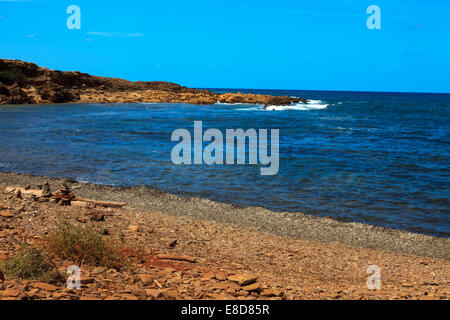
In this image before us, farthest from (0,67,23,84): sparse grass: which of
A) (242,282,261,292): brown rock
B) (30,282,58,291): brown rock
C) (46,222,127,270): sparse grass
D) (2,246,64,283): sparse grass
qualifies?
(242,282,261,292): brown rock

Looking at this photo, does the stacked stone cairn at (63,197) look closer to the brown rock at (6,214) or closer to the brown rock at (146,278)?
the brown rock at (6,214)

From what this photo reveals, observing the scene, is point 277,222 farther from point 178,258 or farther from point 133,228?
point 178,258

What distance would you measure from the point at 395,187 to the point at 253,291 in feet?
38.6

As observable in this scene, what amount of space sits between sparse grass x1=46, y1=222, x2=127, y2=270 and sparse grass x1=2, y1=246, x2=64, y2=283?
0.76 m

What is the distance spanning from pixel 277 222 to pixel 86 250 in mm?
6096

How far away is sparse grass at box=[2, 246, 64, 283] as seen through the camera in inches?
214

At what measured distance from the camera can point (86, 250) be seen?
6.52 meters

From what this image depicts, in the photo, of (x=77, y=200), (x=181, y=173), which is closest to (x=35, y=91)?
(x=181, y=173)

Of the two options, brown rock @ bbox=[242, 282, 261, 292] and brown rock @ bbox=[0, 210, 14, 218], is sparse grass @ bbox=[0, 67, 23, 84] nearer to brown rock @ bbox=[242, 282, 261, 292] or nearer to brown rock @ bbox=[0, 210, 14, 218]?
brown rock @ bbox=[0, 210, 14, 218]

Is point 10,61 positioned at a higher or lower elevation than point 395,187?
higher

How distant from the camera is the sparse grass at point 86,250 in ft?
21.0

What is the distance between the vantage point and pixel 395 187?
51.8ft

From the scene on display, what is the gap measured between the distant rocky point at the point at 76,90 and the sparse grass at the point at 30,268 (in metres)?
57.3

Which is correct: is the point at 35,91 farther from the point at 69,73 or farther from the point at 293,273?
the point at 293,273
